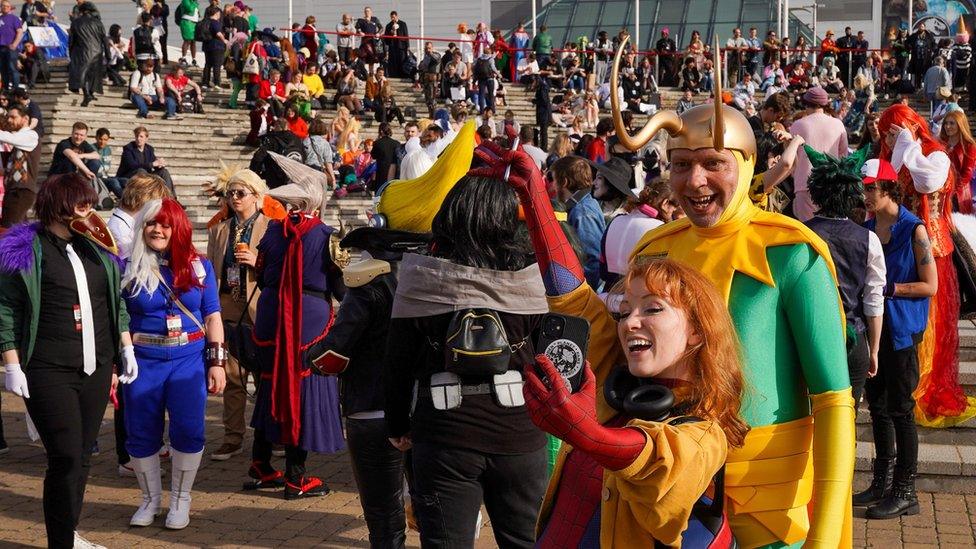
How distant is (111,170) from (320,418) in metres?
13.5

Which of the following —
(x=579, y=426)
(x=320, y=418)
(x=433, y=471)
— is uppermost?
(x=579, y=426)

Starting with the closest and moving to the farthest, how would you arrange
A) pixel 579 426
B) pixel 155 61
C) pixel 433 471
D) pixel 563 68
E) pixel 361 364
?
pixel 579 426 < pixel 433 471 < pixel 361 364 < pixel 155 61 < pixel 563 68

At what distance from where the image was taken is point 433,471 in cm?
382

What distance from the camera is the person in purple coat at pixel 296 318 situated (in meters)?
6.61

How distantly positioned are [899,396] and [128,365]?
403 centimetres

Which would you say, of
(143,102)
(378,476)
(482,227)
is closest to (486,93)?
(143,102)

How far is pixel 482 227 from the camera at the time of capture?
3.84 m

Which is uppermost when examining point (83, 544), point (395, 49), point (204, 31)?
point (204, 31)

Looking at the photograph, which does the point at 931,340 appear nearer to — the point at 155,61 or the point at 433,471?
the point at 433,471

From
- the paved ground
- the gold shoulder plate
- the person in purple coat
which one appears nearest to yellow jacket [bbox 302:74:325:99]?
the paved ground

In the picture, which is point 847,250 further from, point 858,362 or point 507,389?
point 507,389

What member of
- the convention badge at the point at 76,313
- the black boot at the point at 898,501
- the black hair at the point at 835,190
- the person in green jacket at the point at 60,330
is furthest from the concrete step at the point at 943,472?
the convention badge at the point at 76,313

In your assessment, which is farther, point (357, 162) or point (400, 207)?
point (357, 162)

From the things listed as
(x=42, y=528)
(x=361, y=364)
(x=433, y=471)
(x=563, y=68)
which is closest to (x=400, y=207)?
(x=361, y=364)
